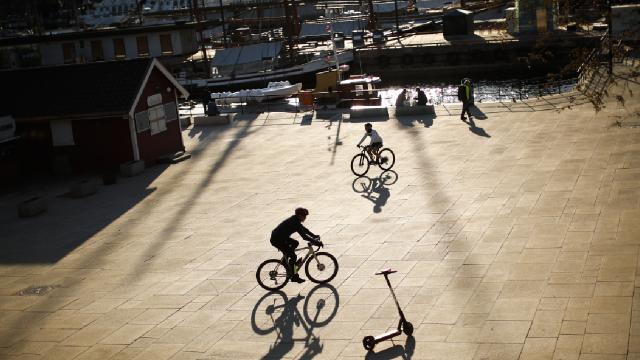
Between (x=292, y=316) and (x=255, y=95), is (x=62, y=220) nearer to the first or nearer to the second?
(x=292, y=316)

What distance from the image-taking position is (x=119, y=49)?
58031mm

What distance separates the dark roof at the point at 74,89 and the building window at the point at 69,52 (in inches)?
843

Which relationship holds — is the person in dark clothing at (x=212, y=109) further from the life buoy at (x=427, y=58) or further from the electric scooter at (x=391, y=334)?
the life buoy at (x=427, y=58)

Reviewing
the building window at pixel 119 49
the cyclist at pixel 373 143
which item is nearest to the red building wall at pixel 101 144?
the cyclist at pixel 373 143

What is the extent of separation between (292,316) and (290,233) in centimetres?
185

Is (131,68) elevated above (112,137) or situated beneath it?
elevated above

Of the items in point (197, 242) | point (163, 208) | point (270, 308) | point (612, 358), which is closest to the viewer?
point (612, 358)

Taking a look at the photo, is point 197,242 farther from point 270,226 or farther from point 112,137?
point 112,137

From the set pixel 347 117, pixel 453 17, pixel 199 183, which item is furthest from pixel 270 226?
pixel 453 17

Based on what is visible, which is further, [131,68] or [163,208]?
[131,68]

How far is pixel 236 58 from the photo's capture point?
72938 millimetres

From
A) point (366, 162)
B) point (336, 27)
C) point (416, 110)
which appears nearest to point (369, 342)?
point (366, 162)

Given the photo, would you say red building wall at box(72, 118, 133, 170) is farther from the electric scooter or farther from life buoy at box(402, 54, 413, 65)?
life buoy at box(402, 54, 413, 65)

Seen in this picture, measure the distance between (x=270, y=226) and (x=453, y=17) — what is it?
55742 millimetres
